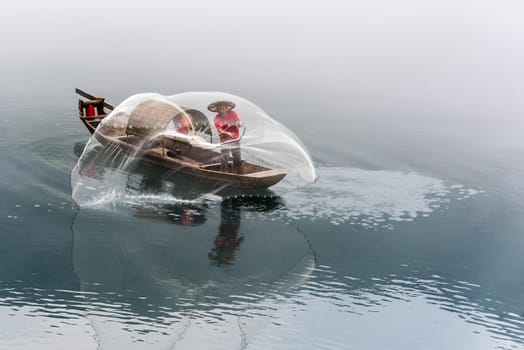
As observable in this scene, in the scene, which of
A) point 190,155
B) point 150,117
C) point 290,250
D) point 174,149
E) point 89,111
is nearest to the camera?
point 290,250

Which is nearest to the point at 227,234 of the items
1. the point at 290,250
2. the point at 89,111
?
the point at 290,250

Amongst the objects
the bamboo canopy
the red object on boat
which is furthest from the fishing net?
the red object on boat

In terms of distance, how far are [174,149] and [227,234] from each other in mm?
6005

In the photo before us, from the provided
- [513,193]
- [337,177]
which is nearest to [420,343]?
[337,177]

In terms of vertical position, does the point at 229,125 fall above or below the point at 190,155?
above

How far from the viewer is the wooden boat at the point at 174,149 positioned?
23703 mm

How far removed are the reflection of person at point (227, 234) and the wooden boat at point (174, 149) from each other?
2.84 feet

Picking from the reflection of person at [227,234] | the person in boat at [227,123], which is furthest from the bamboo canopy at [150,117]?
the reflection of person at [227,234]

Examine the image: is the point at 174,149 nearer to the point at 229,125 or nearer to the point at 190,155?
the point at 190,155

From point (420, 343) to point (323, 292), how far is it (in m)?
3.27

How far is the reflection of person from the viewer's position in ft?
66.4

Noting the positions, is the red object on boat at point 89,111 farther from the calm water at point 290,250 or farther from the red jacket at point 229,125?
the red jacket at point 229,125

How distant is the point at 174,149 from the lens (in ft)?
86.1

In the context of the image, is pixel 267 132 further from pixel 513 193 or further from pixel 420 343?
pixel 513 193
